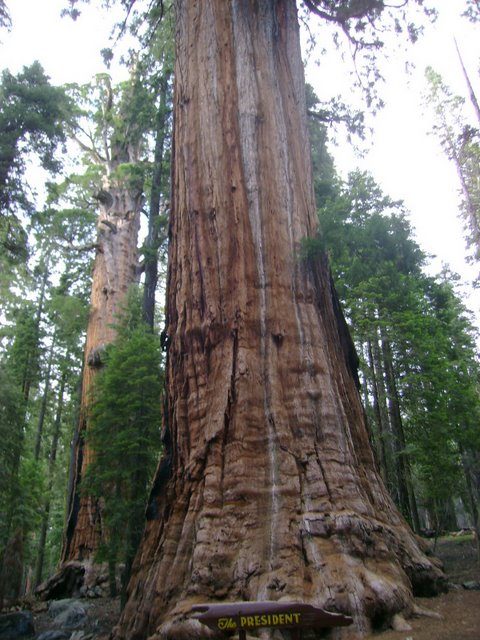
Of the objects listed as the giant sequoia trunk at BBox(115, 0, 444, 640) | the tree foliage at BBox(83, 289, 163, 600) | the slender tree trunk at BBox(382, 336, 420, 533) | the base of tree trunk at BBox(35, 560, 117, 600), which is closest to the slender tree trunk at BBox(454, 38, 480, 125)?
the slender tree trunk at BBox(382, 336, 420, 533)

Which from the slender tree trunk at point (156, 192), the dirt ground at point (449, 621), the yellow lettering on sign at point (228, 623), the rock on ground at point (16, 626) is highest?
the slender tree trunk at point (156, 192)

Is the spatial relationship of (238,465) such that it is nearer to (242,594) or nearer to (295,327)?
(242,594)

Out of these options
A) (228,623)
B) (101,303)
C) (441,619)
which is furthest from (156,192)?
(228,623)

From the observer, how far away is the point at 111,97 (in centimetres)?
1781

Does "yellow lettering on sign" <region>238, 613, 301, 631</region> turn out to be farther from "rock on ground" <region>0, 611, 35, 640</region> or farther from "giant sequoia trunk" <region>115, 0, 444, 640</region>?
"rock on ground" <region>0, 611, 35, 640</region>

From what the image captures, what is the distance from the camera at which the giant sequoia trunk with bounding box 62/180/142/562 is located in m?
10.6

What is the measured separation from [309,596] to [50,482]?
61.4 ft

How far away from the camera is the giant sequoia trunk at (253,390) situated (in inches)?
172

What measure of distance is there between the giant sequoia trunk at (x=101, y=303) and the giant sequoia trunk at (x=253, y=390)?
4.39 meters

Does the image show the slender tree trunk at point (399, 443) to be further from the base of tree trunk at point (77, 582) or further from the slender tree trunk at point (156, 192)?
Result: the base of tree trunk at point (77, 582)

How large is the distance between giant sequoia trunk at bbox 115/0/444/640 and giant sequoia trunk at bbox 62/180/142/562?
4.39 m

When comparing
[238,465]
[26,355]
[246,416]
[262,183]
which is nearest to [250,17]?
[262,183]

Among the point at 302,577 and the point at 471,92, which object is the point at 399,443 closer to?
the point at 302,577

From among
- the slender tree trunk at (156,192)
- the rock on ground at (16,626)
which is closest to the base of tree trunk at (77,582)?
the rock on ground at (16,626)
